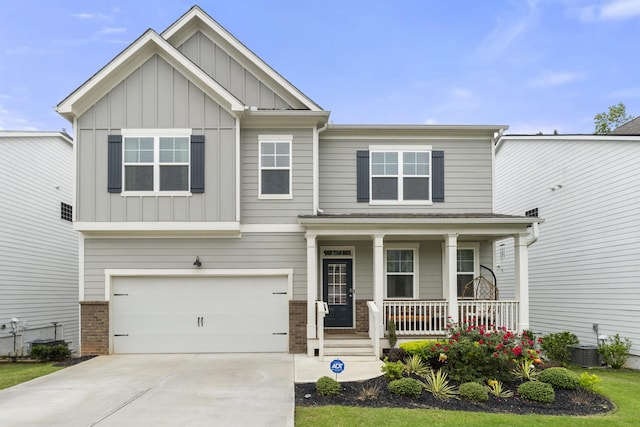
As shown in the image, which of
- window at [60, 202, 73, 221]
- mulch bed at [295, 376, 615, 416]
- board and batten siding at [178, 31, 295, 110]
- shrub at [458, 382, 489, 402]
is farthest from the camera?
window at [60, 202, 73, 221]

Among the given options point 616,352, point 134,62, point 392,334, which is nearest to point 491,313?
point 392,334

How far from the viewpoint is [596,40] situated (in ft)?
75.6

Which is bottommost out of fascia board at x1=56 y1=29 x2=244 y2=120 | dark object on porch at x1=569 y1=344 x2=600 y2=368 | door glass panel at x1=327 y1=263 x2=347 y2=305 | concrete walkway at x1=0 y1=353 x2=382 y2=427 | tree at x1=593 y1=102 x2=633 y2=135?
dark object on porch at x1=569 y1=344 x2=600 y2=368

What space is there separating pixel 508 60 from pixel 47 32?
18.5 metres

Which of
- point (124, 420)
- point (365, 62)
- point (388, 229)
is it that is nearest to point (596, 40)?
point (365, 62)

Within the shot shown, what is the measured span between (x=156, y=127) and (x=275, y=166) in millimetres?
3089

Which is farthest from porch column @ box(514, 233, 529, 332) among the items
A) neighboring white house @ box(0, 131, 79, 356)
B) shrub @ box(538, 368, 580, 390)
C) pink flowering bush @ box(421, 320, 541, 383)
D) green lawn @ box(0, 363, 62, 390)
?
neighboring white house @ box(0, 131, 79, 356)

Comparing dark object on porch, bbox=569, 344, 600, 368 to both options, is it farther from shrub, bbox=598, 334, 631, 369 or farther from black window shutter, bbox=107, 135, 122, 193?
black window shutter, bbox=107, 135, 122, 193

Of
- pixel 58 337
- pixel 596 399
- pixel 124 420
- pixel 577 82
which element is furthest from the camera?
pixel 577 82

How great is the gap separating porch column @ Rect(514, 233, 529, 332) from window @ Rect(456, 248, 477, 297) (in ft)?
5.31

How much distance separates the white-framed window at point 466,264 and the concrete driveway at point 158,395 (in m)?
5.35

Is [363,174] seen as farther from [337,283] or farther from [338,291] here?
[338,291]

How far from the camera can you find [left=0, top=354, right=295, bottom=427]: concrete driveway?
7305 mm

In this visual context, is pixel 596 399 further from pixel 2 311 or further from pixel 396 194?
pixel 2 311
